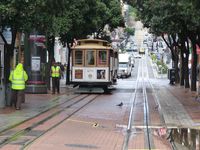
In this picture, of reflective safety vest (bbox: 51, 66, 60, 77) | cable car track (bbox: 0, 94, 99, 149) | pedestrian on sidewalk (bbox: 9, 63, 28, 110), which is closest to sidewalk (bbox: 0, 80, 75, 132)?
cable car track (bbox: 0, 94, 99, 149)

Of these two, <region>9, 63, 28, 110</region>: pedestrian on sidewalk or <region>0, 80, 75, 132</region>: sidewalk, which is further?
<region>9, 63, 28, 110</region>: pedestrian on sidewalk

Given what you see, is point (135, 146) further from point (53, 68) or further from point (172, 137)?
point (53, 68)

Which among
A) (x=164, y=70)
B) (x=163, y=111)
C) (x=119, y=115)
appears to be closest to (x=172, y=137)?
(x=119, y=115)

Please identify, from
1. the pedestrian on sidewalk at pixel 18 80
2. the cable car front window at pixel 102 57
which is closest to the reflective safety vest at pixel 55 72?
the cable car front window at pixel 102 57

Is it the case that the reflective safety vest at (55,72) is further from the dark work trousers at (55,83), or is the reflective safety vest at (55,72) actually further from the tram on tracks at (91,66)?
Answer: the tram on tracks at (91,66)

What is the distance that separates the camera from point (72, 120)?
18922 millimetres

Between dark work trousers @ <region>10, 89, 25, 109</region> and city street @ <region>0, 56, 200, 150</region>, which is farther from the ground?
dark work trousers @ <region>10, 89, 25, 109</region>

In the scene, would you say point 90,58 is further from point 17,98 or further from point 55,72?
point 17,98

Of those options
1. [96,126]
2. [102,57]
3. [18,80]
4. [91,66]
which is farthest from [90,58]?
[96,126]

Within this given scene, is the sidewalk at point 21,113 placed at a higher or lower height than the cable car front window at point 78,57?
lower

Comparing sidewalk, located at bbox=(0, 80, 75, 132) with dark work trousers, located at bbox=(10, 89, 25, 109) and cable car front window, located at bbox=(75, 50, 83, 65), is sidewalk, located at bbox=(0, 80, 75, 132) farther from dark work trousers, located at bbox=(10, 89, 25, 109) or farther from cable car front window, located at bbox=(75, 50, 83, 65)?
cable car front window, located at bbox=(75, 50, 83, 65)

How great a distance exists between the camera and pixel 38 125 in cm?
1712

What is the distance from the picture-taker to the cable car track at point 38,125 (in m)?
13.6

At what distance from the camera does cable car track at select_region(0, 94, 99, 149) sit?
13.6 metres
